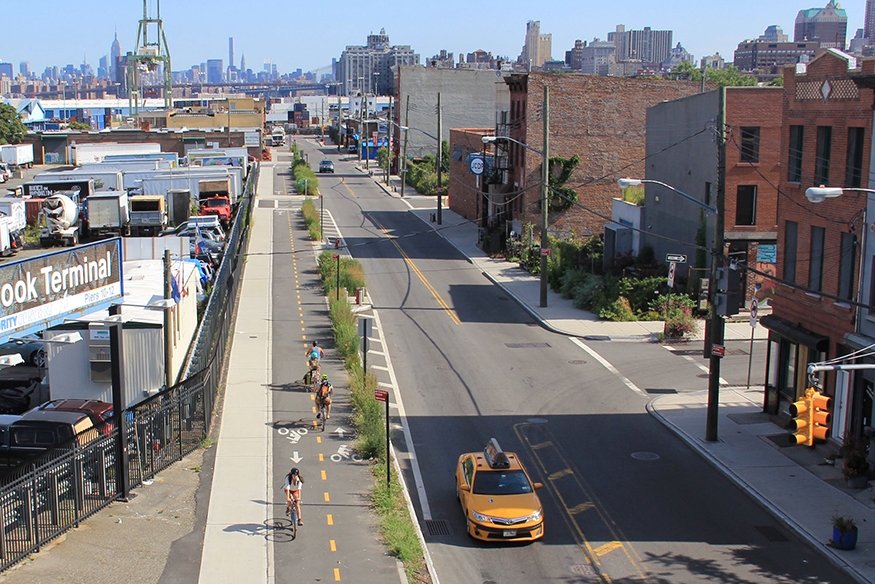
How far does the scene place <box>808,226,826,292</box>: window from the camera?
23.4 meters

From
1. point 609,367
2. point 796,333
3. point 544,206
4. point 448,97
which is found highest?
point 448,97

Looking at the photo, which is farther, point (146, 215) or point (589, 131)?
point (146, 215)

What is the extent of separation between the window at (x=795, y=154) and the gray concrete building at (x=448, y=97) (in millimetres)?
72253

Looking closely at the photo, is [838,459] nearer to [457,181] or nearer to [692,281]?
[692,281]

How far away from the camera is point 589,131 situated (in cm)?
5403

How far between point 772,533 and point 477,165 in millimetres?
44003

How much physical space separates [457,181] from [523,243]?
22.6m

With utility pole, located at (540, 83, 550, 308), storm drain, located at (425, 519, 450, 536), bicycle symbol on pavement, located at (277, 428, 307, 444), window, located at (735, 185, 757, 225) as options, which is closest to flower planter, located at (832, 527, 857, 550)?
storm drain, located at (425, 519, 450, 536)

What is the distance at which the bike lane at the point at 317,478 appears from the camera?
633 inches

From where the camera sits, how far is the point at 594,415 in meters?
25.6

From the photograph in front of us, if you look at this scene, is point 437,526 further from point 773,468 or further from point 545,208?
point 545,208

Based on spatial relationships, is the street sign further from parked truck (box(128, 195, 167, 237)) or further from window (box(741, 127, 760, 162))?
window (box(741, 127, 760, 162))

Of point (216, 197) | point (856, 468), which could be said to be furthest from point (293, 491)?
point (216, 197)

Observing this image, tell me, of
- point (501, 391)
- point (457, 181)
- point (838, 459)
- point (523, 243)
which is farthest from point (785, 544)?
point (457, 181)
